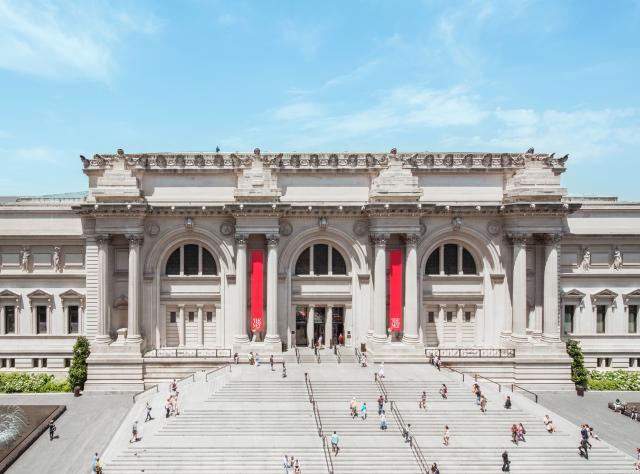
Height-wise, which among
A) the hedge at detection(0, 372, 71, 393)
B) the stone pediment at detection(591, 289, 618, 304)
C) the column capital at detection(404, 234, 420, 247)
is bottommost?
the hedge at detection(0, 372, 71, 393)

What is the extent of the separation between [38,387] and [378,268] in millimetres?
30285

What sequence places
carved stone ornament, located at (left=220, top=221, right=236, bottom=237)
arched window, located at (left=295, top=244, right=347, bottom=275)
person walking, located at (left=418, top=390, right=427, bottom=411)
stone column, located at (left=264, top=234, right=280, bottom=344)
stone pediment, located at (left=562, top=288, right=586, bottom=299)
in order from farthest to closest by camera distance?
stone pediment, located at (left=562, top=288, right=586, bottom=299) → arched window, located at (left=295, top=244, right=347, bottom=275) → carved stone ornament, located at (left=220, top=221, right=236, bottom=237) → stone column, located at (left=264, top=234, right=280, bottom=344) → person walking, located at (left=418, top=390, right=427, bottom=411)

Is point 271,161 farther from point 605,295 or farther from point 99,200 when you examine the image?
point 605,295

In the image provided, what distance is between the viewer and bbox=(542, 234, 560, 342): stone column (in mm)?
41688

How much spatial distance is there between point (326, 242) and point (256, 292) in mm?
7648

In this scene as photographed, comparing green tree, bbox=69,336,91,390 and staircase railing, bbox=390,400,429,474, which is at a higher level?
green tree, bbox=69,336,91,390

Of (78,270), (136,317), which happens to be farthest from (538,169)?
(78,270)

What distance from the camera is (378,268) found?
1640 inches

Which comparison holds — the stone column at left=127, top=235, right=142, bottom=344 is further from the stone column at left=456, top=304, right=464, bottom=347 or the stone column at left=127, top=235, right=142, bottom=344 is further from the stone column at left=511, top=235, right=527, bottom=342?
the stone column at left=511, top=235, right=527, bottom=342

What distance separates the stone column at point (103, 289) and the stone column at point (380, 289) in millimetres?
22576

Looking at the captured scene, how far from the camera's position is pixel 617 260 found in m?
44.9

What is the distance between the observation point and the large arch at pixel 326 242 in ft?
140

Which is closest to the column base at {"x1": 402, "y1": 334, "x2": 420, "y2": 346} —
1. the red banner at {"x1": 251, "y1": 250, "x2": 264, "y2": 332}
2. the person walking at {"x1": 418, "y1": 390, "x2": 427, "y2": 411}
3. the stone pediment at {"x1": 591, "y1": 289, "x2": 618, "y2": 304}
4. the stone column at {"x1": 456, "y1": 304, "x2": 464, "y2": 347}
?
the stone column at {"x1": 456, "y1": 304, "x2": 464, "y2": 347}

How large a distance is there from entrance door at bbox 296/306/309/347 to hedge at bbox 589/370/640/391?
25.0 meters
